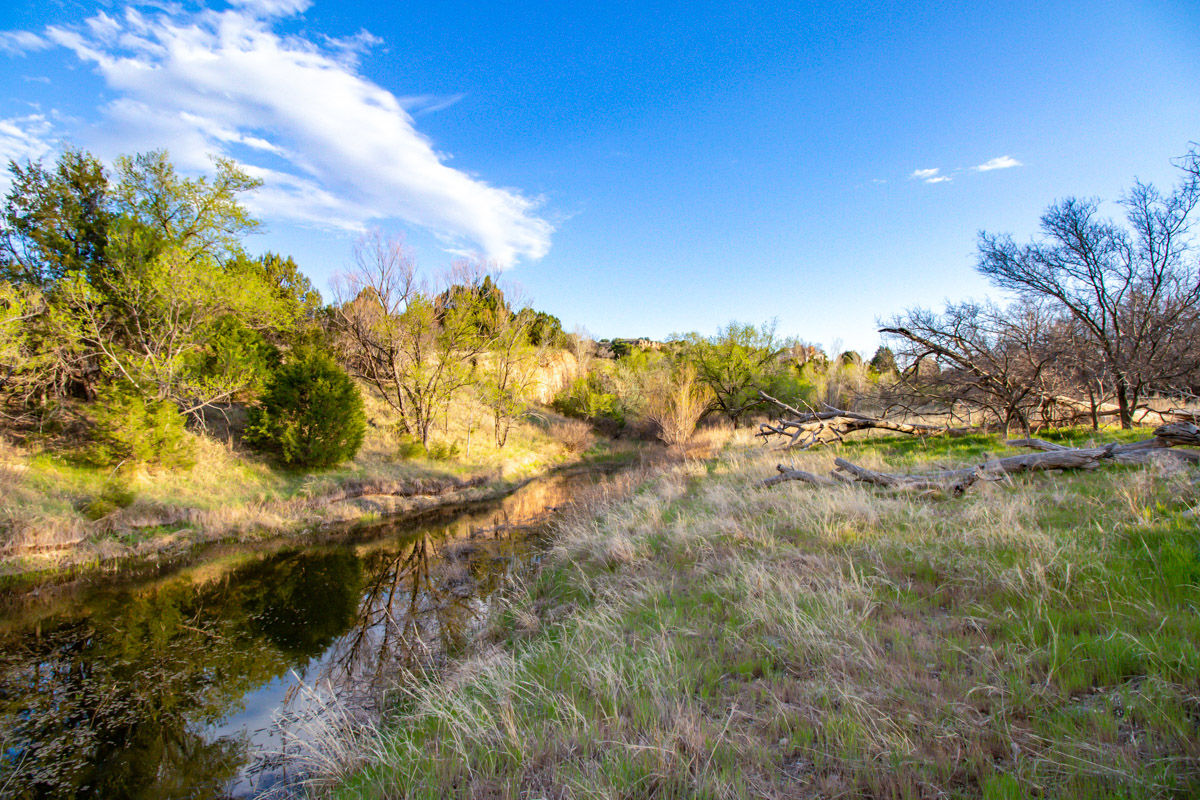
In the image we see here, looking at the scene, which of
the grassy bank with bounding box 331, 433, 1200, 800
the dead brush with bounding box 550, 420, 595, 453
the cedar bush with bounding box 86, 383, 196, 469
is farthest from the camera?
the dead brush with bounding box 550, 420, 595, 453

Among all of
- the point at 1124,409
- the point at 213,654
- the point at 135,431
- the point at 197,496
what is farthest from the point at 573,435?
the point at 1124,409

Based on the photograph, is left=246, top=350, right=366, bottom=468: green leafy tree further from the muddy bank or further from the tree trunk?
the tree trunk

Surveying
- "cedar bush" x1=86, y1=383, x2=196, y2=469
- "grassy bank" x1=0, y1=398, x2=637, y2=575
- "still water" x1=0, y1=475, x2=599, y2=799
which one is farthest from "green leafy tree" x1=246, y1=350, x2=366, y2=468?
"still water" x1=0, y1=475, x2=599, y2=799

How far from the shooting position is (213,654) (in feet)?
21.7

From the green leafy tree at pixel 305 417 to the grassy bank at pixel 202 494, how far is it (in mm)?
650

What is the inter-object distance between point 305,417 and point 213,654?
11.1 meters

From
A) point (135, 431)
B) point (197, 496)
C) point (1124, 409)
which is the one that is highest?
point (135, 431)

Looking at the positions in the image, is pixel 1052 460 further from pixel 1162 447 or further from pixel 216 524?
pixel 216 524

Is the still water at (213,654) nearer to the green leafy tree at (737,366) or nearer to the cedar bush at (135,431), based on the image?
the cedar bush at (135,431)

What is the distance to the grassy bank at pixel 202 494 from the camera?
9.89m

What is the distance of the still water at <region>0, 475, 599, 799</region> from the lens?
14.8 feet

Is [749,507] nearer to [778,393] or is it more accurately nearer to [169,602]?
[169,602]

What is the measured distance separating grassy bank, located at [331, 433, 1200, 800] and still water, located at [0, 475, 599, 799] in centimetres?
179

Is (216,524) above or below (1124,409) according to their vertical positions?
below
